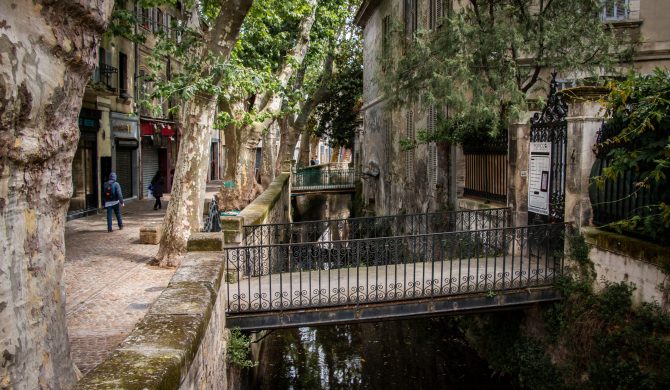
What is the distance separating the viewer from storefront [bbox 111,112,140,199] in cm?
2397

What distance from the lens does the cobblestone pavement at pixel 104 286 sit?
712 cm

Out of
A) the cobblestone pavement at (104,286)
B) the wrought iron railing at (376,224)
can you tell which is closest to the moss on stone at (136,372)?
the cobblestone pavement at (104,286)

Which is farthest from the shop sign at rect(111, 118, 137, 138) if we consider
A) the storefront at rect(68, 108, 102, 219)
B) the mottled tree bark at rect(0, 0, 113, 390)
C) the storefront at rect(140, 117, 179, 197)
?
the mottled tree bark at rect(0, 0, 113, 390)

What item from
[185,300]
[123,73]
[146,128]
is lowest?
[185,300]

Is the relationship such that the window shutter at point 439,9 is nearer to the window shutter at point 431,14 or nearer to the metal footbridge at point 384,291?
the window shutter at point 431,14

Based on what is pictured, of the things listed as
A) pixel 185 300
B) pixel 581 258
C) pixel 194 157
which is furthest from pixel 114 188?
pixel 581 258

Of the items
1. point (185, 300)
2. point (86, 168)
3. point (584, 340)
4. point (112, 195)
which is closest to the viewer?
point (185, 300)

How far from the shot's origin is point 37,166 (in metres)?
3.45

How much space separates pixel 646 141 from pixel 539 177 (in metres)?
3.44

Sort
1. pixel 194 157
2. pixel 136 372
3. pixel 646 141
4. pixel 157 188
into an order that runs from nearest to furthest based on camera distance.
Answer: pixel 136 372 < pixel 646 141 < pixel 194 157 < pixel 157 188

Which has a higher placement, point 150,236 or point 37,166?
point 37,166

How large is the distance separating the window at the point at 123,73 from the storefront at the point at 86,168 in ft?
9.66

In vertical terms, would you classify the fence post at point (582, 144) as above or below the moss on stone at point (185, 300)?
above

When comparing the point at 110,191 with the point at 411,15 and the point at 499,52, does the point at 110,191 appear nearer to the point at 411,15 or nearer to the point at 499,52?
the point at 499,52
